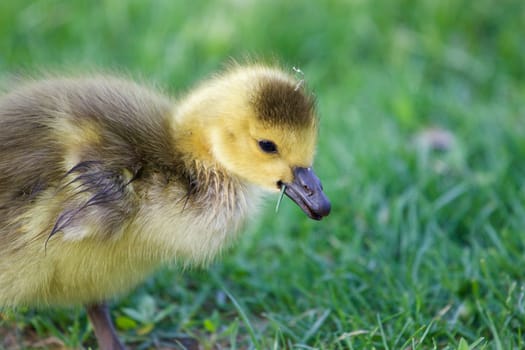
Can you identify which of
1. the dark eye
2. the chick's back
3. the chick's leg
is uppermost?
the dark eye

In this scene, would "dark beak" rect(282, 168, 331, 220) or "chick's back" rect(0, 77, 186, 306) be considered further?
"dark beak" rect(282, 168, 331, 220)

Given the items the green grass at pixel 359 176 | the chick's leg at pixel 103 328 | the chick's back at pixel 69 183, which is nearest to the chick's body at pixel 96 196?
the chick's back at pixel 69 183

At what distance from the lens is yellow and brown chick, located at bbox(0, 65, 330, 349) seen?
2268 millimetres

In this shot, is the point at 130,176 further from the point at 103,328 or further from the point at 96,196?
the point at 103,328

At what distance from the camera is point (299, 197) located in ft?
7.89

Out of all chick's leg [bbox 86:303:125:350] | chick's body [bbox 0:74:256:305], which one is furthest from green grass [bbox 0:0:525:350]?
chick's body [bbox 0:74:256:305]

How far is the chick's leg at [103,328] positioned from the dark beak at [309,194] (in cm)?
73

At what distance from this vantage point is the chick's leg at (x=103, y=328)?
2602mm

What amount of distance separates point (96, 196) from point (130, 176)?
5.2 inches

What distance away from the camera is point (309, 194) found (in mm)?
2393

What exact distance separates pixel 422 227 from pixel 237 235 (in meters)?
1.02

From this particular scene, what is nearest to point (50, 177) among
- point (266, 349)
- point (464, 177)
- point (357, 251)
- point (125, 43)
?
point (266, 349)

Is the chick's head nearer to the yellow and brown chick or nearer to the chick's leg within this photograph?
the yellow and brown chick

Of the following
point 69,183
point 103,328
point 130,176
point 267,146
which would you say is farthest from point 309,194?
point 103,328
